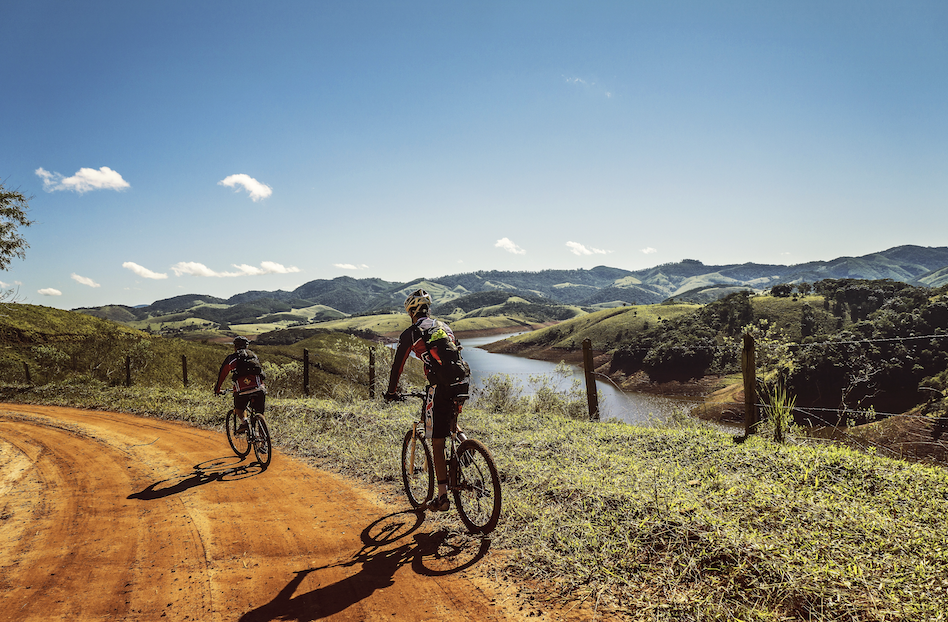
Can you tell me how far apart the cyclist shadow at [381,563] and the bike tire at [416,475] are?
260 millimetres

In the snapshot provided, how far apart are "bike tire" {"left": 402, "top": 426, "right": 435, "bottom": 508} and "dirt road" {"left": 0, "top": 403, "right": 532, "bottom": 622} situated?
10.5 inches

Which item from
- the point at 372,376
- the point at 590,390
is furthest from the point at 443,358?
the point at 372,376

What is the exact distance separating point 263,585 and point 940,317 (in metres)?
55.0

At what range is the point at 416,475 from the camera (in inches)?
243

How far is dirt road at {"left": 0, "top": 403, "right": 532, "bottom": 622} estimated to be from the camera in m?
3.69

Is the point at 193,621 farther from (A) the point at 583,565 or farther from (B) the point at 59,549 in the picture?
(A) the point at 583,565

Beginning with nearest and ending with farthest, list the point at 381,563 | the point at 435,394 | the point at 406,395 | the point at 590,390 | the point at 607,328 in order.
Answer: the point at 381,563 < the point at 435,394 < the point at 406,395 < the point at 590,390 < the point at 607,328

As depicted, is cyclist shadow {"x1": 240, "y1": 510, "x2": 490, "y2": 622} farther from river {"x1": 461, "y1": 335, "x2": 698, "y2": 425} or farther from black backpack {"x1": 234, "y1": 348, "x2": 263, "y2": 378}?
river {"x1": 461, "y1": 335, "x2": 698, "y2": 425}

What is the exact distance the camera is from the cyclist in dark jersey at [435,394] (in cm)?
480

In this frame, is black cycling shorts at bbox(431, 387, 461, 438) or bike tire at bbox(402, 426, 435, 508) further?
bike tire at bbox(402, 426, 435, 508)

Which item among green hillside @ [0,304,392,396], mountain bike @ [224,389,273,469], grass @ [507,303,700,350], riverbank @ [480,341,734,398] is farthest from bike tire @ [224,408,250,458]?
grass @ [507,303,700,350]

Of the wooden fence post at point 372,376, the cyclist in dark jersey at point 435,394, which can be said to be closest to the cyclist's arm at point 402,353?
the cyclist in dark jersey at point 435,394

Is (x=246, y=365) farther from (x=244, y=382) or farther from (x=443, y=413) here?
(x=443, y=413)

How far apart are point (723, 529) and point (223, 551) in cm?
482
